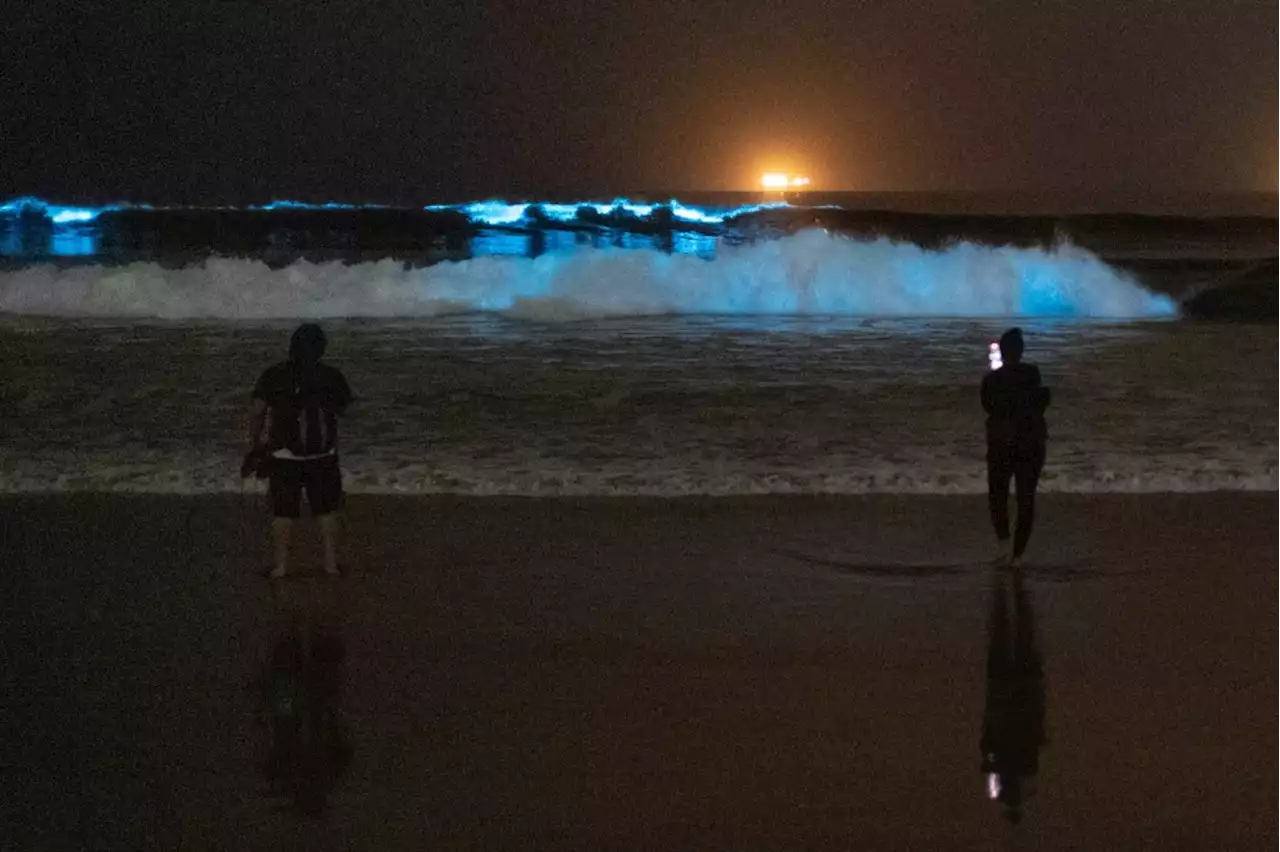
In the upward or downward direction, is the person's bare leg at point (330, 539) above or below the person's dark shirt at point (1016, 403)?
below

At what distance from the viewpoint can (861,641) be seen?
6.06 metres

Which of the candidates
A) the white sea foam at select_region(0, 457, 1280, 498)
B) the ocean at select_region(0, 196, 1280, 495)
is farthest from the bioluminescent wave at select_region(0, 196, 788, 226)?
the white sea foam at select_region(0, 457, 1280, 498)

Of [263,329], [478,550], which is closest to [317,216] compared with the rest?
[263,329]

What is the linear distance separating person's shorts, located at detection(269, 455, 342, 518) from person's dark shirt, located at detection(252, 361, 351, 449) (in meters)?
0.16

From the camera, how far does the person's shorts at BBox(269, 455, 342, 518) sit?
7.07 meters

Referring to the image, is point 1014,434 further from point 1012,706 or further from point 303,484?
point 303,484

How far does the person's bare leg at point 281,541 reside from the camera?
23.6 ft

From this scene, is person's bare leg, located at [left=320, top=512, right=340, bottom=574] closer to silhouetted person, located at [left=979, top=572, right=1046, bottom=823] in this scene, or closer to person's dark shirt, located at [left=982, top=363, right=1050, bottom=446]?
silhouetted person, located at [left=979, top=572, right=1046, bottom=823]

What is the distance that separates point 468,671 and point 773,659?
1247 mm

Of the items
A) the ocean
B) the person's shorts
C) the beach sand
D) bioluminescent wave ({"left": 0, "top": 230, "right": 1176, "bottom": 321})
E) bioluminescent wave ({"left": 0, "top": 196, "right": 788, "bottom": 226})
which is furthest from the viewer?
bioluminescent wave ({"left": 0, "top": 196, "right": 788, "bottom": 226})

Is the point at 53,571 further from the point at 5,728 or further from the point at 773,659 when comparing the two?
the point at 773,659

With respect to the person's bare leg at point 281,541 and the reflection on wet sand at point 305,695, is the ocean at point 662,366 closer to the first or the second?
the person's bare leg at point 281,541

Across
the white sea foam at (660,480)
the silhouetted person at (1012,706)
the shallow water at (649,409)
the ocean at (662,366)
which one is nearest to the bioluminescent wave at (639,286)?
the ocean at (662,366)

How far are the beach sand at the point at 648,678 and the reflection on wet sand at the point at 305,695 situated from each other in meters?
0.05
